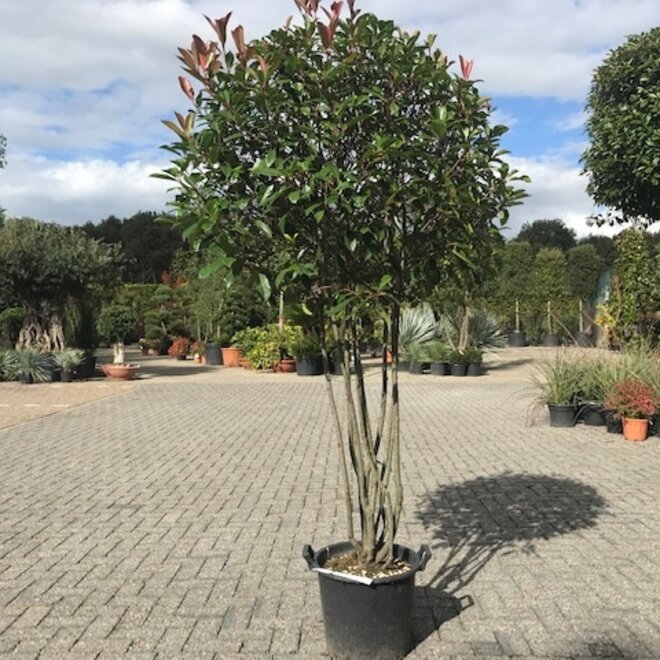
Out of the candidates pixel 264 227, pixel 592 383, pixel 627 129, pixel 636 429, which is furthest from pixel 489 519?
pixel 627 129

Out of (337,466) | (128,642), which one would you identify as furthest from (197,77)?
(337,466)

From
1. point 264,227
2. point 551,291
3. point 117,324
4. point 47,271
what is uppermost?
point 551,291

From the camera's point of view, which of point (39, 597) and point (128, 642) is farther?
point (39, 597)

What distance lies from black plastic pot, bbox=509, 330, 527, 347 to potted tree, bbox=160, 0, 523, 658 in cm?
2739

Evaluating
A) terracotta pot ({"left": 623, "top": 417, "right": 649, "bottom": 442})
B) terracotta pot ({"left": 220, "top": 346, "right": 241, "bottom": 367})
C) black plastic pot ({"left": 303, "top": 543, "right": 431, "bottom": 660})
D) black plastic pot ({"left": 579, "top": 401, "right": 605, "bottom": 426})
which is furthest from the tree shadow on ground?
terracotta pot ({"left": 220, "top": 346, "right": 241, "bottom": 367})

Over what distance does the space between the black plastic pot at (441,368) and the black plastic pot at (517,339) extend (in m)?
12.4

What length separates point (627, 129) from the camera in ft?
35.2

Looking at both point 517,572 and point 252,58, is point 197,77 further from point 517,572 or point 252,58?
point 517,572

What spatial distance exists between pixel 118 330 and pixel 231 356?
13.8 ft

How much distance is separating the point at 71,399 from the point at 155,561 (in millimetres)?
10383

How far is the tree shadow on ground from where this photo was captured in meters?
4.38

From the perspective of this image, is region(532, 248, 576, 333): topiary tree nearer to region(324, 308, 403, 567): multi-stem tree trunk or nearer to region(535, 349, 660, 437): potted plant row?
region(535, 349, 660, 437): potted plant row

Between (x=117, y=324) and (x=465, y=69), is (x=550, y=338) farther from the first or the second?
(x=465, y=69)

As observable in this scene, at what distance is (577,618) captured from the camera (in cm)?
379
